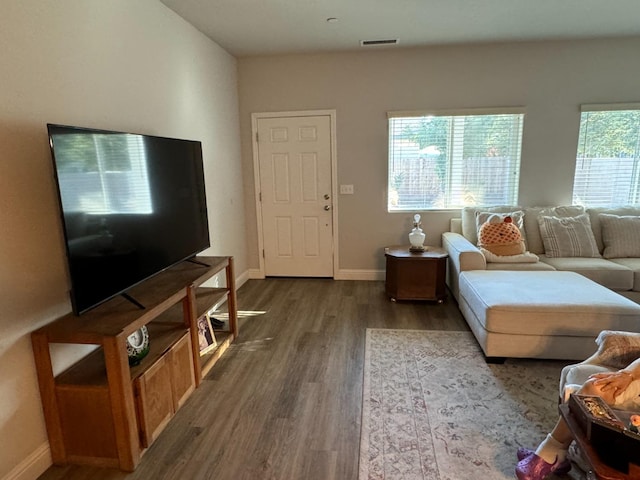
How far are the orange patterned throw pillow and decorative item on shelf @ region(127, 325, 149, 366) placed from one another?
10.1 feet

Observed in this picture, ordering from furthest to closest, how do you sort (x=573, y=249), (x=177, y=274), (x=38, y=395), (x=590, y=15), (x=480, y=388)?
(x=573, y=249), (x=590, y=15), (x=177, y=274), (x=480, y=388), (x=38, y=395)

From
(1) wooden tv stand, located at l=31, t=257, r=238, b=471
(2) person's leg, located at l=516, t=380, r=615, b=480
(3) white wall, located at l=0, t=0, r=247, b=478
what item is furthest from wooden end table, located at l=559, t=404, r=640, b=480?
(3) white wall, located at l=0, t=0, r=247, b=478

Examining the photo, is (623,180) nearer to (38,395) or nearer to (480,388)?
(480,388)

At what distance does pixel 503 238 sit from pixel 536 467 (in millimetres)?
Result: 2401

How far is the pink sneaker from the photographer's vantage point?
170 cm

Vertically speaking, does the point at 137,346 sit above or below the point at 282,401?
above

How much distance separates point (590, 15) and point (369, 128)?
2.18 meters

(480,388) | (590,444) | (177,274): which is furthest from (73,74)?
(480,388)

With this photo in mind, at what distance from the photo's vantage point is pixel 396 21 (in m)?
3.47

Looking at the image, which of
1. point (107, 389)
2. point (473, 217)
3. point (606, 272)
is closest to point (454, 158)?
point (473, 217)

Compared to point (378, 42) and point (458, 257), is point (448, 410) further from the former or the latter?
point (378, 42)

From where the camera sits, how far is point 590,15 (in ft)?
11.2

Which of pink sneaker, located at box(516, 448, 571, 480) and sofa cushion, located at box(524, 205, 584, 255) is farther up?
sofa cushion, located at box(524, 205, 584, 255)

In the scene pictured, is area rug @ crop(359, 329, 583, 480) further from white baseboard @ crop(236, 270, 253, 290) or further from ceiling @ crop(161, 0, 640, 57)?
ceiling @ crop(161, 0, 640, 57)
